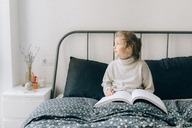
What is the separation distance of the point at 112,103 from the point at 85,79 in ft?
1.74

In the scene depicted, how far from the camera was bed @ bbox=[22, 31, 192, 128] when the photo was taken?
1415 mm

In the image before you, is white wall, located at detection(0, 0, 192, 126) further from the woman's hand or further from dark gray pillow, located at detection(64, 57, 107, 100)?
the woman's hand

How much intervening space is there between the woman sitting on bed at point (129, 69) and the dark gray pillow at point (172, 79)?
0.20 metres

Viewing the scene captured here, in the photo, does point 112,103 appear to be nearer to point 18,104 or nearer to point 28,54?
point 18,104

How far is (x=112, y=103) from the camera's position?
1.57 metres

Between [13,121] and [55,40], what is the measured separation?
783 mm

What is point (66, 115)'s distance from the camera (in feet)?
4.97

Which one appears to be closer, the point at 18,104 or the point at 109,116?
the point at 109,116

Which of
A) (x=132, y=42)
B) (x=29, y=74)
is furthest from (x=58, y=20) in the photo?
(x=132, y=42)

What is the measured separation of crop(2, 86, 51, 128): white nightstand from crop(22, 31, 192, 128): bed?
24 cm

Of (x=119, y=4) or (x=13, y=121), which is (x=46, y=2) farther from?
(x=13, y=121)

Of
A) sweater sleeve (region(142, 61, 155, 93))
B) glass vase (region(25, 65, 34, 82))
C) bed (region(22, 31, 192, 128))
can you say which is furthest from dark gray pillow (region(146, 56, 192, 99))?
glass vase (region(25, 65, 34, 82))

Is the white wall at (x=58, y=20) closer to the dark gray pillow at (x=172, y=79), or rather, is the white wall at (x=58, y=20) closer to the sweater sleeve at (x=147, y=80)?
the dark gray pillow at (x=172, y=79)

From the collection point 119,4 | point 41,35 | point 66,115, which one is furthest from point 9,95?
point 119,4
